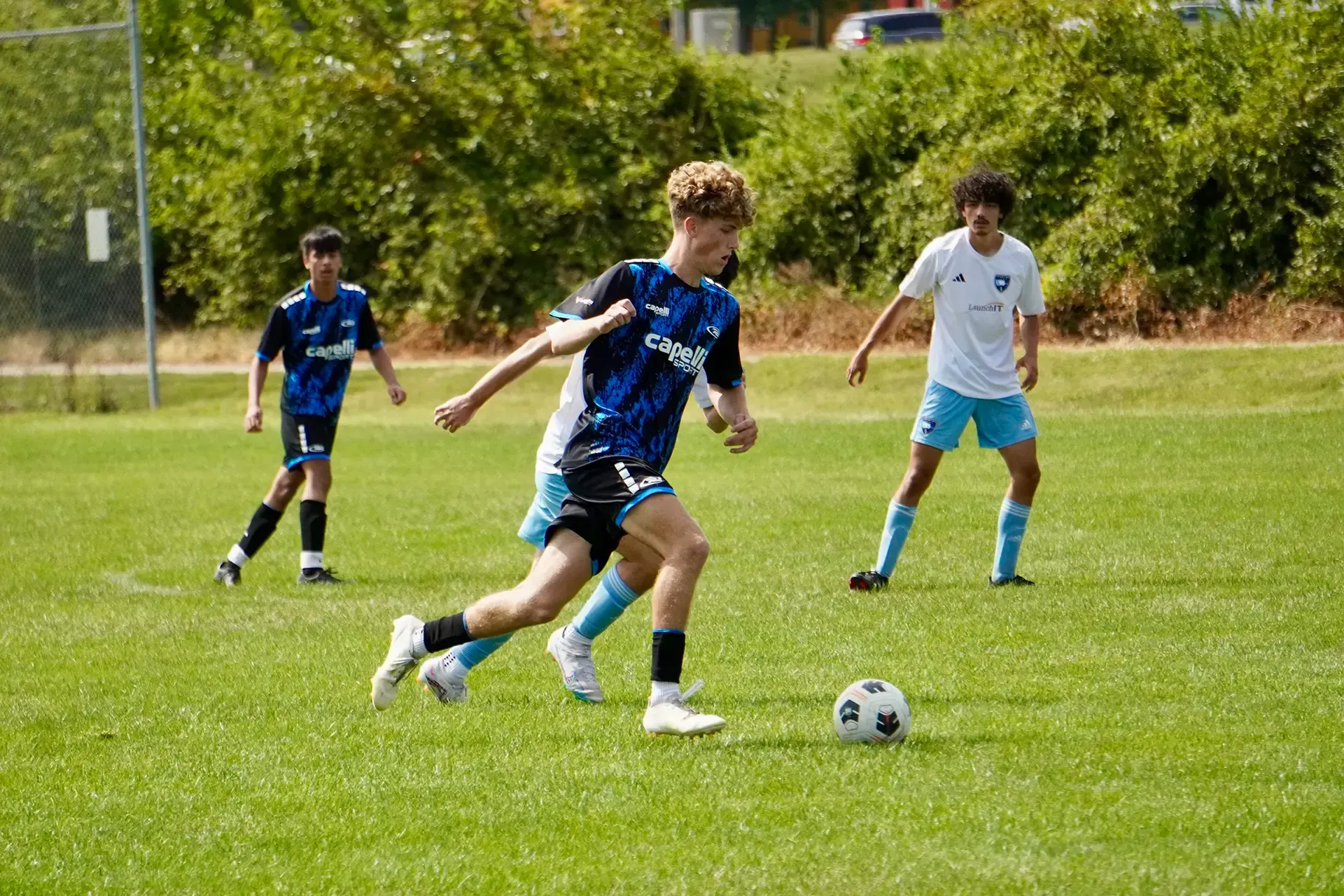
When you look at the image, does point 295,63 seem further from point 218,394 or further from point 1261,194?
point 1261,194

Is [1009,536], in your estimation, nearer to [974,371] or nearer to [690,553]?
[974,371]

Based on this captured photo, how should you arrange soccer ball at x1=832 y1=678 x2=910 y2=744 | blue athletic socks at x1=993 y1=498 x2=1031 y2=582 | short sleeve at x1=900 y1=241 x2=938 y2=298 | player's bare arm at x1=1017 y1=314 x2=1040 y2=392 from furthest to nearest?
player's bare arm at x1=1017 y1=314 x2=1040 y2=392 < short sleeve at x1=900 y1=241 x2=938 y2=298 < blue athletic socks at x1=993 y1=498 x2=1031 y2=582 < soccer ball at x1=832 y1=678 x2=910 y2=744

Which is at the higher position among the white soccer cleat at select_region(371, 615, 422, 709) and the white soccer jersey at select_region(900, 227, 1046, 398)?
the white soccer jersey at select_region(900, 227, 1046, 398)

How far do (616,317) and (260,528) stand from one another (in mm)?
5210

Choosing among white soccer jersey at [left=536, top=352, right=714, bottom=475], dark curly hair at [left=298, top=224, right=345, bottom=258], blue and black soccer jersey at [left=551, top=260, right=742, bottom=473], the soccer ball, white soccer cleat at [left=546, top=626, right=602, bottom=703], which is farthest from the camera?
dark curly hair at [left=298, top=224, right=345, bottom=258]

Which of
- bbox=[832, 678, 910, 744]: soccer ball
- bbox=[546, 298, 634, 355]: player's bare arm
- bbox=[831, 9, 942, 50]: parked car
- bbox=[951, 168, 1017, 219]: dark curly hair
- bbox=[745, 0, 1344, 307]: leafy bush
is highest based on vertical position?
bbox=[831, 9, 942, 50]: parked car

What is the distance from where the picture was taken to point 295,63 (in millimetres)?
26344

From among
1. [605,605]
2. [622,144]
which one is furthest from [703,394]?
[622,144]

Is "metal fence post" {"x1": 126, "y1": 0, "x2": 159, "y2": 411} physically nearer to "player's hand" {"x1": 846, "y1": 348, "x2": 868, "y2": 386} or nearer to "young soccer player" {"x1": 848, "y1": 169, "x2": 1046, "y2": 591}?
"player's hand" {"x1": 846, "y1": 348, "x2": 868, "y2": 386}

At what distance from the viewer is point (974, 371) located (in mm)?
8742

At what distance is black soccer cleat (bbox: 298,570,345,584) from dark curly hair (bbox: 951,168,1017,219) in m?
4.23

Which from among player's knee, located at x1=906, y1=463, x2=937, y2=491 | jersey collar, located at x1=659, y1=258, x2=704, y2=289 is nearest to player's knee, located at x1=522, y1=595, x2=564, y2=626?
jersey collar, located at x1=659, y1=258, x2=704, y2=289

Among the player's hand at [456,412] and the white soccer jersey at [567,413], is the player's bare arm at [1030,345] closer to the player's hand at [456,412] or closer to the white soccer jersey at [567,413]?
the white soccer jersey at [567,413]

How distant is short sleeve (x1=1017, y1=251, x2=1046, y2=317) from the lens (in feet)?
29.1
